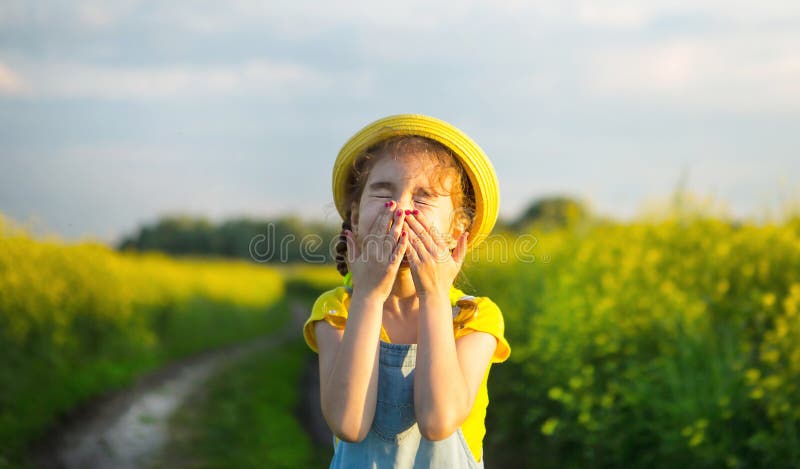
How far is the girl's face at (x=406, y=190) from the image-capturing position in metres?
2.03

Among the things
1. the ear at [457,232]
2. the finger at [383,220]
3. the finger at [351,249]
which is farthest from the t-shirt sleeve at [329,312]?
the ear at [457,232]

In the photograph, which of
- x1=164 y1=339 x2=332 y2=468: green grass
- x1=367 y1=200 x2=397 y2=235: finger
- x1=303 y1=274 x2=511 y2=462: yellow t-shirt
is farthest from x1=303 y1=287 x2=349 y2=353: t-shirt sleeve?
x1=164 y1=339 x2=332 y2=468: green grass

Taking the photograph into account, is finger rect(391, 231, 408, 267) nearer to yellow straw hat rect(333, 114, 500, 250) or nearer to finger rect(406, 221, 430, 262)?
finger rect(406, 221, 430, 262)

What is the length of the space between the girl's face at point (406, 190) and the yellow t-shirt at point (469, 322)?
24cm

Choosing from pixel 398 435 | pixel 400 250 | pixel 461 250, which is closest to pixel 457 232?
pixel 461 250

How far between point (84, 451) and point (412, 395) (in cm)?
516

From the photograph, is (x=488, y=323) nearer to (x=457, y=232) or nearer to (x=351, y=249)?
(x=457, y=232)

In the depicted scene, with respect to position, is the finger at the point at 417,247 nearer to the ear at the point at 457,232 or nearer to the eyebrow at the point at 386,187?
the eyebrow at the point at 386,187

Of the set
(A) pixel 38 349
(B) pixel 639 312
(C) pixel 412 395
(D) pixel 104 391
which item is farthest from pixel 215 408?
(C) pixel 412 395

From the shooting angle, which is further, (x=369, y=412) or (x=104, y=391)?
(x=104, y=391)

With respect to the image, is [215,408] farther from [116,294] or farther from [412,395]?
[412,395]

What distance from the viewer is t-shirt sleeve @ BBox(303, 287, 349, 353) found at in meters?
2.08

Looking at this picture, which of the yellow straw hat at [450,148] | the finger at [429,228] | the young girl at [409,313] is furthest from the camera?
the yellow straw hat at [450,148]

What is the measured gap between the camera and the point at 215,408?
810 centimetres
